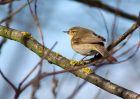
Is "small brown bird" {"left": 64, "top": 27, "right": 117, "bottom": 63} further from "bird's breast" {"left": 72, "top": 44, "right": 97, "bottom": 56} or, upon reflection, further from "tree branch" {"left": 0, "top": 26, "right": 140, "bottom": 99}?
"tree branch" {"left": 0, "top": 26, "right": 140, "bottom": 99}

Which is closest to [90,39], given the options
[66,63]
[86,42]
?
[86,42]

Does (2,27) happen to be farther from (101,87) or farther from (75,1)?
(101,87)

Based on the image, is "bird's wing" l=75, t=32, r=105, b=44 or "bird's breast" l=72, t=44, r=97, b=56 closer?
"bird's breast" l=72, t=44, r=97, b=56

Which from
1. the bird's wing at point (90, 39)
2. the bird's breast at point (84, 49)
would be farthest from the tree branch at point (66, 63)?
the bird's wing at point (90, 39)

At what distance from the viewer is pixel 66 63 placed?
12.2ft

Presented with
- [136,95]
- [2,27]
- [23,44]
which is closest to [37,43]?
[23,44]

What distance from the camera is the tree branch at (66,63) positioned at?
→ 10.6ft

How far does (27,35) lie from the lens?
405cm

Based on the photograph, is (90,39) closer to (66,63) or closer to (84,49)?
(84,49)

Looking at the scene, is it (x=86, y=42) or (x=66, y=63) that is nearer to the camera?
(x=66, y=63)

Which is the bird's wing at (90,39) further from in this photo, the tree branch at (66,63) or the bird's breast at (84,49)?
the tree branch at (66,63)

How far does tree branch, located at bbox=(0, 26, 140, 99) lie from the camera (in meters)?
3.24

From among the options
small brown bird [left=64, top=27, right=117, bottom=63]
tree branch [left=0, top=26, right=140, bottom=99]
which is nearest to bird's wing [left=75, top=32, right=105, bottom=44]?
small brown bird [left=64, top=27, right=117, bottom=63]

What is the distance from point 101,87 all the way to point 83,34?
7.65 feet
